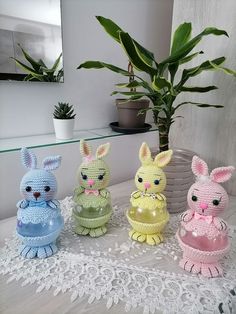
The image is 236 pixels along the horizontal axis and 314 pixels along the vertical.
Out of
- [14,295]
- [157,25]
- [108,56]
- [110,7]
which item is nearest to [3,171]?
[14,295]

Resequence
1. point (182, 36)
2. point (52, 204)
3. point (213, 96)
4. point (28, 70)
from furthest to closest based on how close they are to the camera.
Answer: point (213, 96) < point (28, 70) < point (182, 36) < point (52, 204)

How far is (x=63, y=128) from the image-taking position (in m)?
0.74

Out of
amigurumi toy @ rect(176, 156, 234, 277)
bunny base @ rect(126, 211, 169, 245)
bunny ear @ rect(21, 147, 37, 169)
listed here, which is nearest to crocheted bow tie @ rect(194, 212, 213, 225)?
amigurumi toy @ rect(176, 156, 234, 277)

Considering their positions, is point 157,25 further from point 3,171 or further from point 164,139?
point 3,171

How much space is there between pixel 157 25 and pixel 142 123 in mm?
470

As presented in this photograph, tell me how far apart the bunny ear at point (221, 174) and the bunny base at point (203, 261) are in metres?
0.13

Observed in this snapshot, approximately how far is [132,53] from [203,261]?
0.47 metres

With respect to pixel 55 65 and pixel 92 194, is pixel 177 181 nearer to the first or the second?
pixel 92 194

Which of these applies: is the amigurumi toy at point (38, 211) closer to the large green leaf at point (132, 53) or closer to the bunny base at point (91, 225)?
the bunny base at point (91, 225)

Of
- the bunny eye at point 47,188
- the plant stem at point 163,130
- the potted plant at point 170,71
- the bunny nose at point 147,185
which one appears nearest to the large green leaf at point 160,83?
the potted plant at point 170,71

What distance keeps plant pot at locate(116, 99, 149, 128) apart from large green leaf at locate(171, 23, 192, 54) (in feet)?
0.78

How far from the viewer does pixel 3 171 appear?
661 mm

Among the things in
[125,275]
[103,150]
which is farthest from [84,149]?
[125,275]

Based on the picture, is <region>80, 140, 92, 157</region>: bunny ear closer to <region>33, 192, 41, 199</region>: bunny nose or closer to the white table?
<region>33, 192, 41, 199</region>: bunny nose
